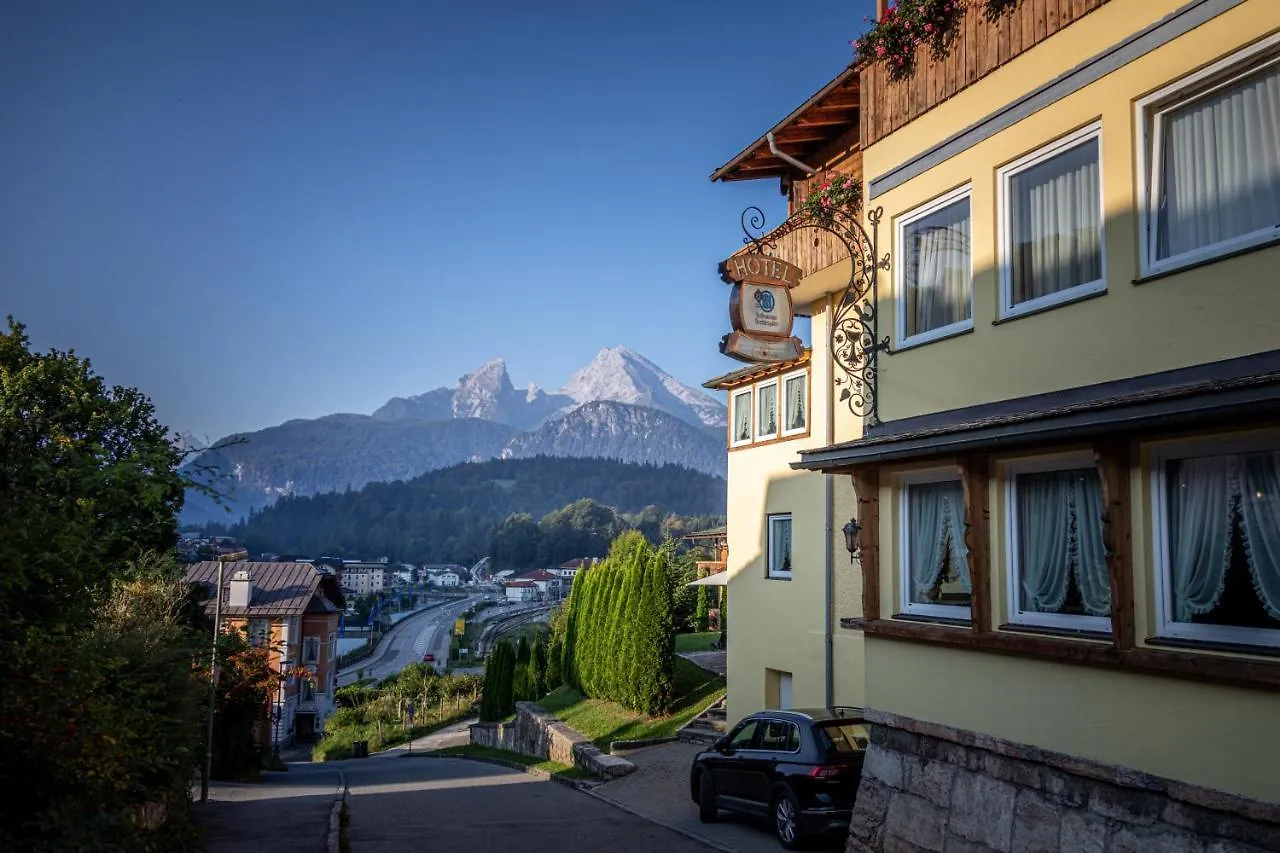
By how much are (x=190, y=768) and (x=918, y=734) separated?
8.25 metres

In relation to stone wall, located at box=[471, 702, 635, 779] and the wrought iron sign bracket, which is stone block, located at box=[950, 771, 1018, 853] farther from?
stone wall, located at box=[471, 702, 635, 779]

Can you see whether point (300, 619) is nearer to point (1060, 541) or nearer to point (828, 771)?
point (828, 771)

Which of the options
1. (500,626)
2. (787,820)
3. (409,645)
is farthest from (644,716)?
(409,645)

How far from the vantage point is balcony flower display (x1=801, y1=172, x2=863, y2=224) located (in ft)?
38.4

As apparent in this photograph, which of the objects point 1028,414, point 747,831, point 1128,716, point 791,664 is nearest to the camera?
point 1128,716

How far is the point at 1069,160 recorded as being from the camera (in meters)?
8.05

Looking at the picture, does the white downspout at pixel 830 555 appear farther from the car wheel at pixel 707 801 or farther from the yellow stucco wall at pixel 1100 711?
the yellow stucco wall at pixel 1100 711

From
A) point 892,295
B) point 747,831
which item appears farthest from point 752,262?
point 747,831

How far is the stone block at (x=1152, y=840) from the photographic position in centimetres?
628

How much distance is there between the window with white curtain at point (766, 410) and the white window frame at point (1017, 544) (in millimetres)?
12179

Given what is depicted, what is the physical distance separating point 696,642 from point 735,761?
25.3m

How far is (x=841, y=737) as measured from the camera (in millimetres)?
12180

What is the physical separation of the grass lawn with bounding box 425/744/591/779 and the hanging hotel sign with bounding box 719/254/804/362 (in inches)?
511

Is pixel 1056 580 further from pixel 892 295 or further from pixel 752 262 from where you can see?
pixel 752 262
